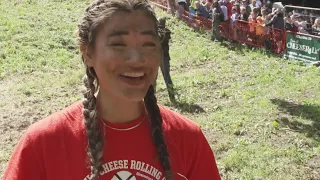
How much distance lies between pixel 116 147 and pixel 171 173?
0.24 metres

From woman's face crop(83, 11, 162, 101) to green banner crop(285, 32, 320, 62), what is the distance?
1180cm

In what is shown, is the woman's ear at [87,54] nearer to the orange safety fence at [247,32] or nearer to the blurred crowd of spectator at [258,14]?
the blurred crowd of spectator at [258,14]

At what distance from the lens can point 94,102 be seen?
6.43 ft

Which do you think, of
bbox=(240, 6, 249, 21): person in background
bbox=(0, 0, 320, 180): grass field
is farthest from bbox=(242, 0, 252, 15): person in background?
bbox=(0, 0, 320, 180): grass field

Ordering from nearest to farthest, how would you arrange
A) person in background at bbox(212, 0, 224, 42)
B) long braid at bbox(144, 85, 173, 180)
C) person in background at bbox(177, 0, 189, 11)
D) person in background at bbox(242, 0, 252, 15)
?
1. long braid at bbox(144, 85, 173, 180)
2. person in background at bbox(212, 0, 224, 42)
3. person in background at bbox(242, 0, 252, 15)
4. person in background at bbox(177, 0, 189, 11)

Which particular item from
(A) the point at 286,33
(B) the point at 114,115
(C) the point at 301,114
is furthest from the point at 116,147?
(A) the point at 286,33

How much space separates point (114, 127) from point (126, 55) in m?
0.30

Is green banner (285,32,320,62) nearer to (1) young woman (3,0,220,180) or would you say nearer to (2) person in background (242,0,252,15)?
(2) person in background (242,0,252,15)

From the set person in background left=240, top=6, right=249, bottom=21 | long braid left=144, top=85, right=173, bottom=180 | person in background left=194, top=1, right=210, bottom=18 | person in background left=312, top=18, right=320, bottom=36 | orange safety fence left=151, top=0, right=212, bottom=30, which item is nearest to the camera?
long braid left=144, top=85, right=173, bottom=180

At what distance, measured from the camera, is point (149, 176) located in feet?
6.24

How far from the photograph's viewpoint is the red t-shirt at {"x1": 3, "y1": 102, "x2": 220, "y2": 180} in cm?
179

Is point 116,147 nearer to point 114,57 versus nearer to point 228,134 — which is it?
point 114,57

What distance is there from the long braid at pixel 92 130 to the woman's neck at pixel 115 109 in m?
0.04

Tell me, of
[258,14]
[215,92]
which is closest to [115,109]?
[215,92]
